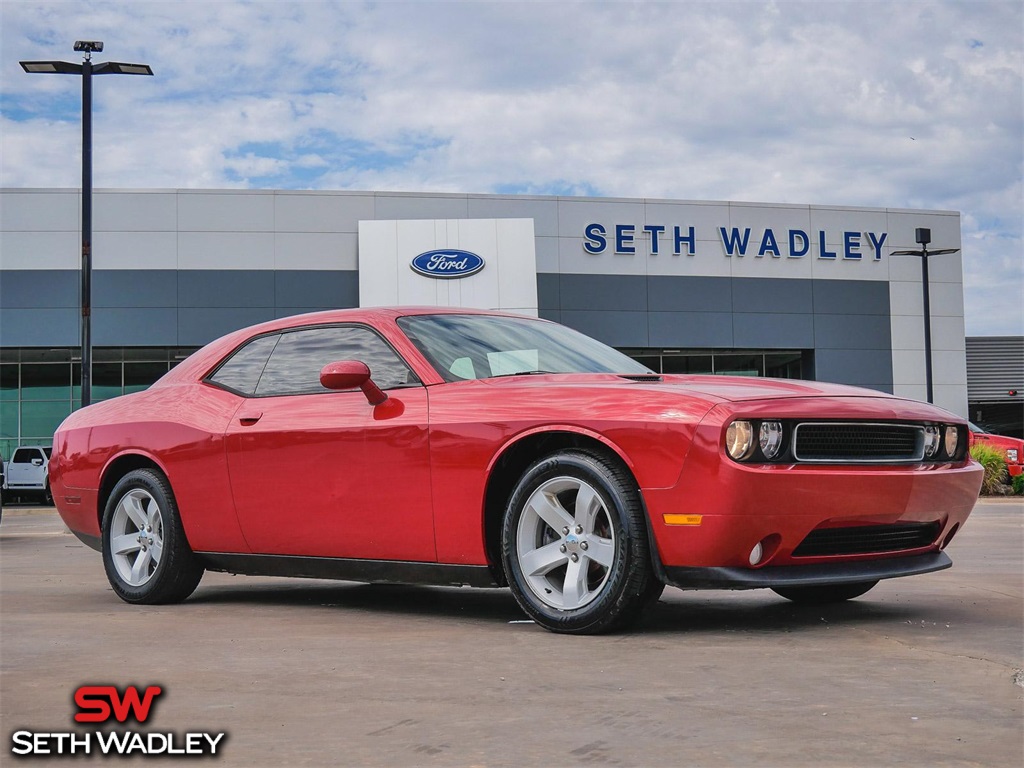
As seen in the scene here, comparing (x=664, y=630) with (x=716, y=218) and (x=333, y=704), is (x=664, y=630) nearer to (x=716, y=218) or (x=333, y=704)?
(x=333, y=704)

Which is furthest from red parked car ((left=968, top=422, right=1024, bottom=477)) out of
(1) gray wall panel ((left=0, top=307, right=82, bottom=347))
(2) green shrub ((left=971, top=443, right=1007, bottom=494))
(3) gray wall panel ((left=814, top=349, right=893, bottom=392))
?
(1) gray wall panel ((left=0, top=307, right=82, bottom=347))

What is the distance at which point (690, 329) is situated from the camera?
123 ft

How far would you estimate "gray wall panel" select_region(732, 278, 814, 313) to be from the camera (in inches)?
1489

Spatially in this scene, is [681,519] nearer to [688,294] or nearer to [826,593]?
[826,593]

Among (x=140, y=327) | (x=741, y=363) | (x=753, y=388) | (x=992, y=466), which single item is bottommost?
(x=992, y=466)

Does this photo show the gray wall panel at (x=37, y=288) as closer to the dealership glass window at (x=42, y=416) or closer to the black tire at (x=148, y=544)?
the dealership glass window at (x=42, y=416)

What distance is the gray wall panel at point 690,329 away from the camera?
3728 centimetres

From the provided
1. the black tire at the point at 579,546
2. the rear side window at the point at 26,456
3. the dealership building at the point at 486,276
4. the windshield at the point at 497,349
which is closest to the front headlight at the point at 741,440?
the black tire at the point at 579,546

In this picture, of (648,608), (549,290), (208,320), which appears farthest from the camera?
(549,290)

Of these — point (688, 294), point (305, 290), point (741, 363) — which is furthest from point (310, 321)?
point (741, 363)

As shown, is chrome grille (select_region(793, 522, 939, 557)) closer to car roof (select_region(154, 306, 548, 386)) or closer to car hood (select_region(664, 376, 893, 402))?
car hood (select_region(664, 376, 893, 402))

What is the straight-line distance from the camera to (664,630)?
5418mm

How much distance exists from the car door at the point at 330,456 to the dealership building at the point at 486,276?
26.7 m
